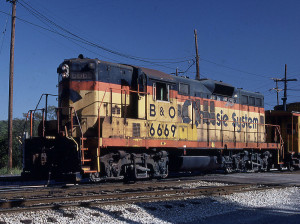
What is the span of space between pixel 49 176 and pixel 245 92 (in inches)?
398

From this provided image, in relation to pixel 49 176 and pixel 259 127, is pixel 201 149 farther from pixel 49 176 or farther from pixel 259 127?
pixel 49 176

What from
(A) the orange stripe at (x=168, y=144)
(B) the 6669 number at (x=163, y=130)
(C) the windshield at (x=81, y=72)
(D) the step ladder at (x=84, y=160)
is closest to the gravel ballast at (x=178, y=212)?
(D) the step ladder at (x=84, y=160)

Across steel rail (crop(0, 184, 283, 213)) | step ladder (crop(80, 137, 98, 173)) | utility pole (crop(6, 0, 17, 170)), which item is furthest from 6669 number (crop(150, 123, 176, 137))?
utility pole (crop(6, 0, 17, 170))

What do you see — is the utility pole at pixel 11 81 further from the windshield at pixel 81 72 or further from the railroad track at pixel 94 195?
the railroad track at pixel 94 195

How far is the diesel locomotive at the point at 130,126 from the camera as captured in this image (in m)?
10.2

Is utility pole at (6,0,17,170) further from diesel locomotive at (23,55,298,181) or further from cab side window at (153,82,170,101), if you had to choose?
cab side window at (153,82,170,101)

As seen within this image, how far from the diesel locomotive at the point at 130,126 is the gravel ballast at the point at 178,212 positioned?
8.45 ft

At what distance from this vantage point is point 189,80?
13633 mm

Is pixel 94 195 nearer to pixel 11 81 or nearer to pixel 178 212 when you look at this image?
pixel 178 212

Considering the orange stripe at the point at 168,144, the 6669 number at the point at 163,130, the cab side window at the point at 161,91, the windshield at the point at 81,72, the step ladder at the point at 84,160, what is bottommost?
the step ladder at the point at 84,160

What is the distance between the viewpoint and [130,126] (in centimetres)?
1111

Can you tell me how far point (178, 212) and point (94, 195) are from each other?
2.35 meters

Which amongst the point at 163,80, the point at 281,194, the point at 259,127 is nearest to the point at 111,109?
the point at 163,80

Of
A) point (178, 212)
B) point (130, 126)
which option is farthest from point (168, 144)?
point (178, 212)
